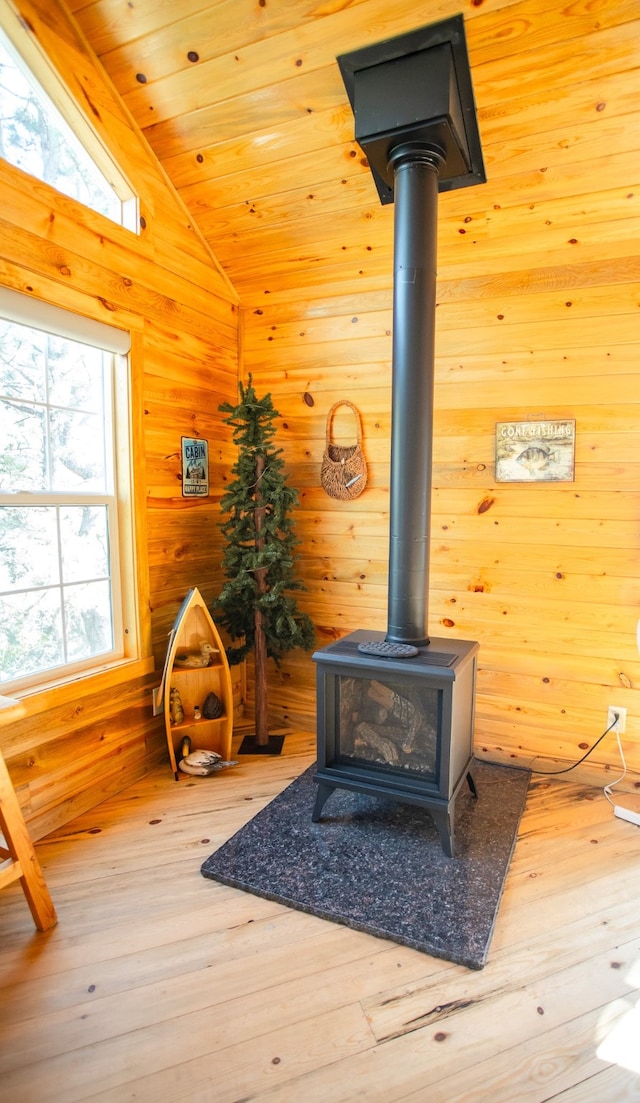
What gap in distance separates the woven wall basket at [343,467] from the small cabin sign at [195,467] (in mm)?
620

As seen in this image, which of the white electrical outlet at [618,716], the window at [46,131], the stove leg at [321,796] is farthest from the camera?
the white electrical outlet at [618,716]

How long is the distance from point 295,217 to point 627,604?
233 centimetres

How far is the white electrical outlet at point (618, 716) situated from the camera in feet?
7.92

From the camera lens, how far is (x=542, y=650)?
8.39 ft

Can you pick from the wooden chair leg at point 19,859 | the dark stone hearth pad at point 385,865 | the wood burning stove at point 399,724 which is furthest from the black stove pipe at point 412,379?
the wooden chair leg at point 19,859

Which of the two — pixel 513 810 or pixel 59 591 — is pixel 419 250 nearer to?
pixel 59 591

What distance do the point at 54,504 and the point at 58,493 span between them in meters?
0.05

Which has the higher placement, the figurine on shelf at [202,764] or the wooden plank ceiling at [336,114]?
the wooden plank ceiling at [336,114]

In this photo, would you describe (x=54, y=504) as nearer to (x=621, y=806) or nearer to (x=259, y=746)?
(x=259, y=746)

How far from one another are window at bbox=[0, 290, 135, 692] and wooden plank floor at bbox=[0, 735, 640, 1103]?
0.78 metres

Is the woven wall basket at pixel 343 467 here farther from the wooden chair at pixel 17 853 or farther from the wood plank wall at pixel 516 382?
the wooden chair at pixel 17 853

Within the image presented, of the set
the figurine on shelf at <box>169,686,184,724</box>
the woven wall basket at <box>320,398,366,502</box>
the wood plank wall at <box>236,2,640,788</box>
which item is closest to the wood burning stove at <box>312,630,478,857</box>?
the wood plank wall at <box>236,2,640,788</box>

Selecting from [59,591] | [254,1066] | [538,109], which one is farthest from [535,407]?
[254,1066]

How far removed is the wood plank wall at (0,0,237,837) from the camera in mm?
2016
